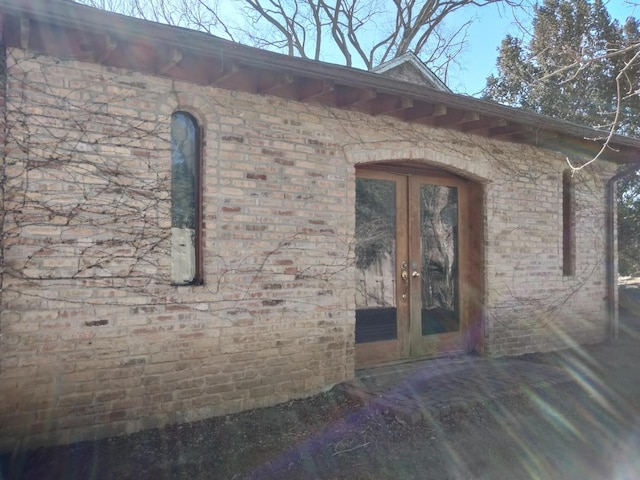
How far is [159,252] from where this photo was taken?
3.98 meters

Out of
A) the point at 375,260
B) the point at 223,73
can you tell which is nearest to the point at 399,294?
the point at 375,260

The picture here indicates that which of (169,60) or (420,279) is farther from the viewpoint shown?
(420,279)

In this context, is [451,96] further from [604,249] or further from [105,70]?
[604,249]

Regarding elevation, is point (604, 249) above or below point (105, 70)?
below

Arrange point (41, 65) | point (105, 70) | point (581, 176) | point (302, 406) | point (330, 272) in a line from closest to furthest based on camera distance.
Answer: point (41, 65), point (105, 70), point (302, 406), point (330, 272), point (581, 176)

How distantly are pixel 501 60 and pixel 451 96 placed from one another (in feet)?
33.9

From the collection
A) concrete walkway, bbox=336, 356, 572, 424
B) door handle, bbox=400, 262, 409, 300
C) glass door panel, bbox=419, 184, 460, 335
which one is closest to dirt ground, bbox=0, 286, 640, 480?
concrete walkway, bbox=336, 356, 572, 424

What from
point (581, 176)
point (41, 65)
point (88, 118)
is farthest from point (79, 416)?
point (581, 176)

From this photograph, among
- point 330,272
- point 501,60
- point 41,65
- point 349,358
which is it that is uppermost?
point 501,60

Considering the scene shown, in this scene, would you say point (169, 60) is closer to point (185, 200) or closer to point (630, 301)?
point (185, 200)

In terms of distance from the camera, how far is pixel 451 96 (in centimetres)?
504

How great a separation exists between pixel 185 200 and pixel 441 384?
3.07 metres

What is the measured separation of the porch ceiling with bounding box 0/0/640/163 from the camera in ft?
10.8

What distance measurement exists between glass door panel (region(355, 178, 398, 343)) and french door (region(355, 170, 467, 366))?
0.4 inches
